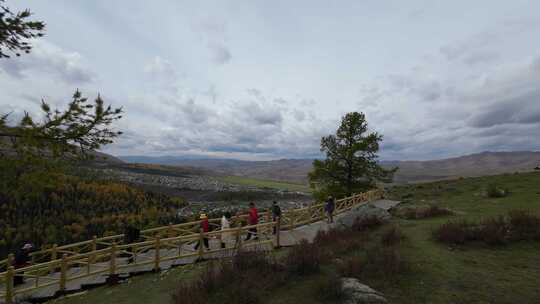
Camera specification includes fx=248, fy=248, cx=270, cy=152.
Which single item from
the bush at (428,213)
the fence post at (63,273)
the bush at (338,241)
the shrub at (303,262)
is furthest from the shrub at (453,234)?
the fence post at (63,273)

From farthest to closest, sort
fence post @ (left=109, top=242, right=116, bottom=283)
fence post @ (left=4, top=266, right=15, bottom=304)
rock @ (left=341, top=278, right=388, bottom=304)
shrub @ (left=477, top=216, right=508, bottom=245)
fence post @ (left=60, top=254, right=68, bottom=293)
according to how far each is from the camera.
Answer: fence post @ (left=109, top=242, right=116, bottom=283), fence post @ (left=60, top=254, right=68, bottom=293), shrub @ (left=477, top=216, right=508, bottom=245), fence post @ (left=4, top=266, right=15, bottom=304), rock @ (left=341, top=278, right=388, bottom=304)

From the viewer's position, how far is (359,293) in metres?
6.28

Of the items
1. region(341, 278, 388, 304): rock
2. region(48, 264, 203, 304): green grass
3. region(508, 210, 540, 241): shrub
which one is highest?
region(508, 210, 540, 241): shrub

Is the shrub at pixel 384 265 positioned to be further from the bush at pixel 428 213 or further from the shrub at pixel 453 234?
the bush at pixel 428 213

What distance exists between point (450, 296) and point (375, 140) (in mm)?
21994

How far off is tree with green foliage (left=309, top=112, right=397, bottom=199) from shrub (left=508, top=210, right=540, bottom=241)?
15528 mm

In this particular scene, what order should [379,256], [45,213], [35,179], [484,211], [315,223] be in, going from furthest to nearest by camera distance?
[45,213], [315,223], [484,211], [379,256], [35,179]

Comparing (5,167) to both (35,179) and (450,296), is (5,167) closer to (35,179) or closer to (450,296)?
(35,179)

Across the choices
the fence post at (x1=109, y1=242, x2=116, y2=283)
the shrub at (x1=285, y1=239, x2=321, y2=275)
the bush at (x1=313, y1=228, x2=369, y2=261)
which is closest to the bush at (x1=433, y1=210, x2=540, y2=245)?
the bush at (x1=313, y1=228, x2=369, y2=261)

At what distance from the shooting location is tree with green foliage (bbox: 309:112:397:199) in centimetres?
2647

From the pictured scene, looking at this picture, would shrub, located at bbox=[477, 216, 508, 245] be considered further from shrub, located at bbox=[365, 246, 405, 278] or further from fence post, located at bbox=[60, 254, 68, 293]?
fence post, located at bbox=[60, 254, 68, 293]

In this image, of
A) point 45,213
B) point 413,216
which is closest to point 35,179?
point 413,216

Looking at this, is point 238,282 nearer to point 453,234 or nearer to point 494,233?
point 453,234

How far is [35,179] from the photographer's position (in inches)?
301
